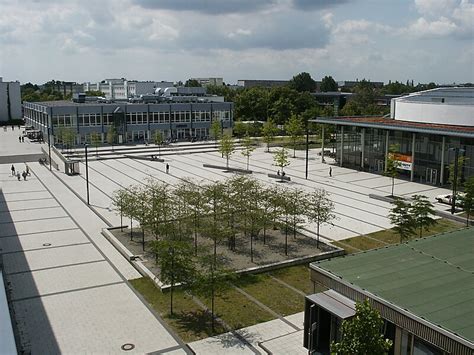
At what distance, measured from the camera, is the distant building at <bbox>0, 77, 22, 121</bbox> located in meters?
109

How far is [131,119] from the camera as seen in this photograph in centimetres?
7206

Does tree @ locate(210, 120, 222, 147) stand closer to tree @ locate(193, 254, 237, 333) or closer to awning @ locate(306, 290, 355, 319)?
tree @ locate(193, 254, 237, 333)

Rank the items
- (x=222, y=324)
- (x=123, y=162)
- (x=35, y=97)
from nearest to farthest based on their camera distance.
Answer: (x=222, y=324) → (x=123, y=162) → (x=35, y=97)

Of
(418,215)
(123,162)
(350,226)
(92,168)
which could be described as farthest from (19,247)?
(123,162)

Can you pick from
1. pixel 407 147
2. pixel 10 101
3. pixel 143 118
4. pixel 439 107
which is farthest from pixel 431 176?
pixel 10 101

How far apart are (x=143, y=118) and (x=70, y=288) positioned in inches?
2155

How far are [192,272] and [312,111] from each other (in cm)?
6976

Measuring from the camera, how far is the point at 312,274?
16.3m

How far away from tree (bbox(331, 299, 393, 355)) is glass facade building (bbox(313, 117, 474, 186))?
29263 mm

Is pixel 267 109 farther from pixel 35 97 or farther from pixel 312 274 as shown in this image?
pixel 312 274

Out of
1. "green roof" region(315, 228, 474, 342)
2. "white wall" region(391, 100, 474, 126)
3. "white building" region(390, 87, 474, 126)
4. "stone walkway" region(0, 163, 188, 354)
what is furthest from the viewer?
"white building" region(390, 87, 474, 126)

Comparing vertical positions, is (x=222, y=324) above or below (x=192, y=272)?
below

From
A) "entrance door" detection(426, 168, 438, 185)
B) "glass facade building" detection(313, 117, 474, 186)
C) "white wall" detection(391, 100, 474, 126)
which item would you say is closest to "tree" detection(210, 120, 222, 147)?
"glass facade building" detection(313, 117, 474, 186)

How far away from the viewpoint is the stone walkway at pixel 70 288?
16188mm
